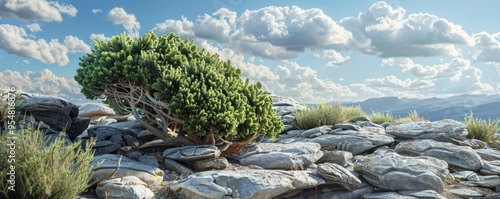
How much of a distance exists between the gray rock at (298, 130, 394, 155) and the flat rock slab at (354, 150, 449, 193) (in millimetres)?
2485

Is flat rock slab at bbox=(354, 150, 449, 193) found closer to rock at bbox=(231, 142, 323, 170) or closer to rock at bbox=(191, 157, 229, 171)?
rock at bbox=(231, 142, 323, 170)

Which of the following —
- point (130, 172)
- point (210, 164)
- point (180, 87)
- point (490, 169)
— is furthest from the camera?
point (490, 169)

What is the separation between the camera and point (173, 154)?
9.70m

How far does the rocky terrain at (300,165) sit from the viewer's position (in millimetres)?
7395

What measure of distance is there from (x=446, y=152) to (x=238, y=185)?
6.05 meters

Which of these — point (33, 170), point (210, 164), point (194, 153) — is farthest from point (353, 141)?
point (33, 170)

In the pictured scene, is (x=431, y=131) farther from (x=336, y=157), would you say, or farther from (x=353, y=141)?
(x=336, y=157)

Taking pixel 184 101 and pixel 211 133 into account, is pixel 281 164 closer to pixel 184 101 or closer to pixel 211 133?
pixel 211 133

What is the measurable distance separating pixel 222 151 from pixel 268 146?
1274 mm

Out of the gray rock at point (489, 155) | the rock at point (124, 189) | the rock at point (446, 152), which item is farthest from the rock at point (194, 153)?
the gray rock at point (489, 155)

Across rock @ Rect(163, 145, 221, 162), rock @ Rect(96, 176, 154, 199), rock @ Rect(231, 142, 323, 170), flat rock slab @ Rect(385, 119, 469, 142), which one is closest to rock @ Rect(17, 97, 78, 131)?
rock @ Rect(163, 145, 221, 162)

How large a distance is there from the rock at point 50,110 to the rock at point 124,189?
458 cm

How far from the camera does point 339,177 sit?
26.2ft

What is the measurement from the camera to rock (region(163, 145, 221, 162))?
30.7ft
